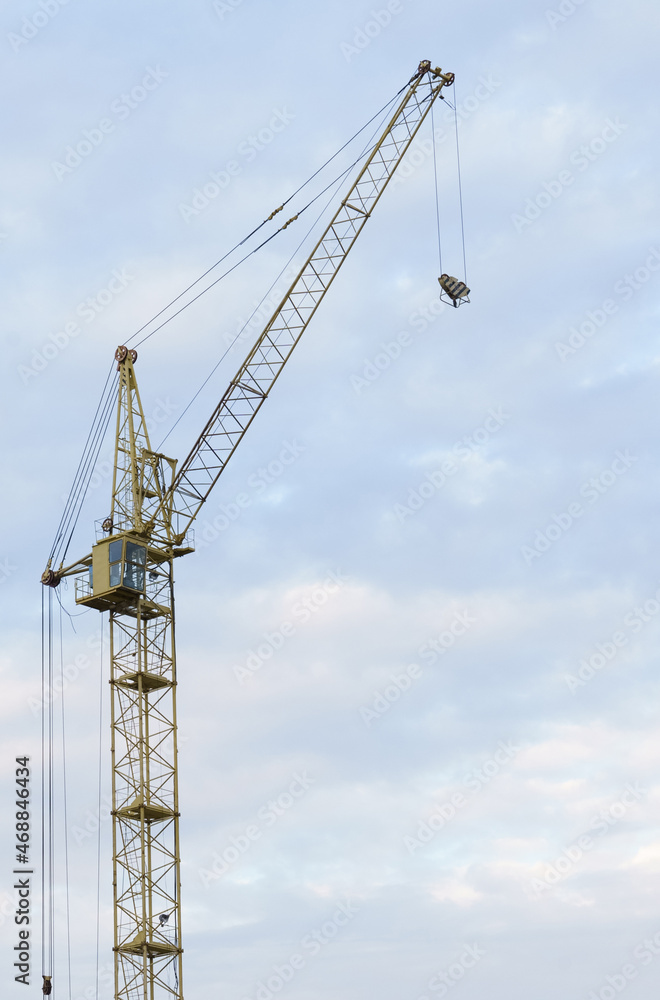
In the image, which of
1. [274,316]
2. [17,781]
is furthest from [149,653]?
[274,316]

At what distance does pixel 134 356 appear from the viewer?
106m

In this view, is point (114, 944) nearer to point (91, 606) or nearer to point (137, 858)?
point (137, 858)

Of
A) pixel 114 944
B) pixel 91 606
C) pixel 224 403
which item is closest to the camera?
pixel 114 944

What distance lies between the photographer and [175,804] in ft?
315

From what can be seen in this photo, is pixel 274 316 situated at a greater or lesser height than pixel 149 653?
greater

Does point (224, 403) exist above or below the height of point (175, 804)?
above

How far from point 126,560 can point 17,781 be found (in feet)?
51.6

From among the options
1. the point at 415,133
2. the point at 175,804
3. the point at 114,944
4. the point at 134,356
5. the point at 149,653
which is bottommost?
the point at 114,944

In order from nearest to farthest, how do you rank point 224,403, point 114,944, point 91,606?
point 114,944 < point 91,606 < point 224,403

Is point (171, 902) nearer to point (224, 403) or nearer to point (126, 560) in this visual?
point (126, 560)

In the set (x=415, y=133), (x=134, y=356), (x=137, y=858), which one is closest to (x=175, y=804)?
(x=137, y=858)

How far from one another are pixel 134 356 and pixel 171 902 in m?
36.4

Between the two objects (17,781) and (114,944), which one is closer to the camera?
(114,944)

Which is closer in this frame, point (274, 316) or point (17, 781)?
point (17, 781)
